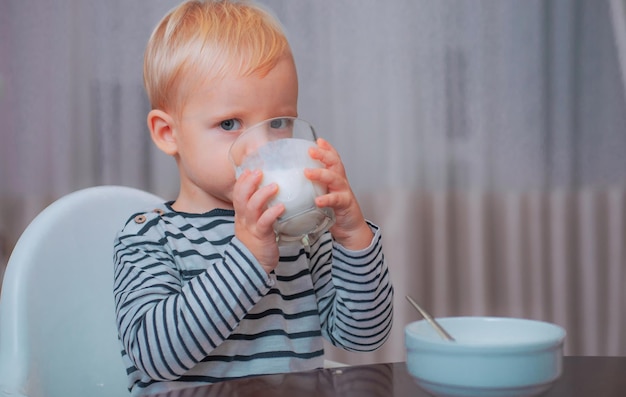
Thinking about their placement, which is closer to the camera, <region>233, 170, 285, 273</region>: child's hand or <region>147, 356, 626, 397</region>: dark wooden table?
<region>147, 356, 626, 397</region>: dark wooden table

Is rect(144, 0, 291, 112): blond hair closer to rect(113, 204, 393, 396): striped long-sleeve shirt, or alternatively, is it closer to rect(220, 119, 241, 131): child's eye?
rect(220, 119, 241, 131): child's eye

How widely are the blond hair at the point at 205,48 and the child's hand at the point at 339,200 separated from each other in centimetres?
18

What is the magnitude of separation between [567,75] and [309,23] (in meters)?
0.74

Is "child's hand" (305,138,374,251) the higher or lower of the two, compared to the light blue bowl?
higher

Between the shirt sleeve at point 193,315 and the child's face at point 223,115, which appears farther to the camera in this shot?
the child's face at point 223,115

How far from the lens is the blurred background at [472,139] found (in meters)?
1.93

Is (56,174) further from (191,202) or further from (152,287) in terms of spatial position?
(152,287)

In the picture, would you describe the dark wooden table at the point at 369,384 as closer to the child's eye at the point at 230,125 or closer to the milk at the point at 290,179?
the milk at the point at 290,179

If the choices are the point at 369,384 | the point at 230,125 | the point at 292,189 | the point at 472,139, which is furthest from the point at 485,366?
the point at 472,139

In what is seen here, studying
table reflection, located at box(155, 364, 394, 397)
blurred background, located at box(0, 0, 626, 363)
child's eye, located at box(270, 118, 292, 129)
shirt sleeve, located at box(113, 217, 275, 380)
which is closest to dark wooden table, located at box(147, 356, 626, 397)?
table reflection, located at box(155, 364, 394, 397)

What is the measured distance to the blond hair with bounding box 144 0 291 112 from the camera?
0.94 m

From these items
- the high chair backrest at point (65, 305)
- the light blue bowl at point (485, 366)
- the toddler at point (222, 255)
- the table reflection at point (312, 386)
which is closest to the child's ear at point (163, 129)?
the toddler at point (222, 255)

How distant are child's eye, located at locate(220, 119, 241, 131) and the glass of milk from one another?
117mm

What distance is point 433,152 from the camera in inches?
79.4
